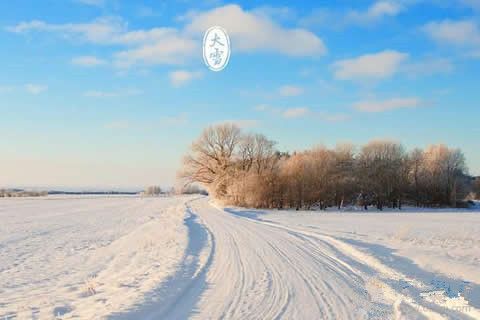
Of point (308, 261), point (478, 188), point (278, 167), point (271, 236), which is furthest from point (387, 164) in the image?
point (308, 261)

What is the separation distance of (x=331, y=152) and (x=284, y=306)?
57345mm

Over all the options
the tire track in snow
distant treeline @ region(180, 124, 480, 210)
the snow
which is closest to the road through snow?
the tire track in snow

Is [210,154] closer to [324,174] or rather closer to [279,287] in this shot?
[324,174]

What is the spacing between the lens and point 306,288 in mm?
9391

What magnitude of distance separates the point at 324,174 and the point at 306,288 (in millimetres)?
51453

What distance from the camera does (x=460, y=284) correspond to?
1076 centimetres

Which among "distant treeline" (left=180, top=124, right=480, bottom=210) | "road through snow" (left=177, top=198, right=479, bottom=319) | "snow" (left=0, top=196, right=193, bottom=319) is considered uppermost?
"distant treeline" (left=180, top=124, right=480, bottom=210)

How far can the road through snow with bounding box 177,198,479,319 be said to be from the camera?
7547mm

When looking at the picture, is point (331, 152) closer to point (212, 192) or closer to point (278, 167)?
point (278, 167)

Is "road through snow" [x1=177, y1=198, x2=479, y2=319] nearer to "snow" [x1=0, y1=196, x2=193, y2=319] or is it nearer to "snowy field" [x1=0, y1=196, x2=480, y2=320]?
"snowy field" [x1=0, y1=196, x2=480, y2=320]

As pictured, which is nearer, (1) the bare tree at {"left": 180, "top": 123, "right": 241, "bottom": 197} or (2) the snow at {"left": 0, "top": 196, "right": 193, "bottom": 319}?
(2) the snow at {"left": 0, "top": 196, "right": 193, "bottom": 319}

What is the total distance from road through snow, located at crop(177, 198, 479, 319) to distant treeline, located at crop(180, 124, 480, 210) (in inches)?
1693

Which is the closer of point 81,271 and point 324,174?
point 81,271

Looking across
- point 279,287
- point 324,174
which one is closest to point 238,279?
point 279,287
